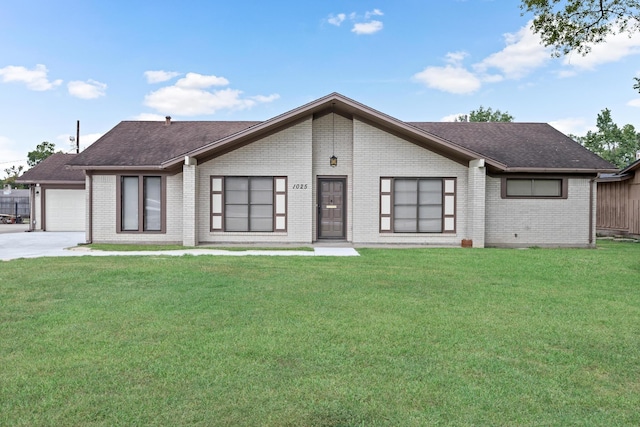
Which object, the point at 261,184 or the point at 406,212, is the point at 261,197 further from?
the point at 406,212

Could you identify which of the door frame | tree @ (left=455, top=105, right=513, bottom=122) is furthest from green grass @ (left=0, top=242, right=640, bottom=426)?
tree @ (left=455, top=105, right=513, bottom=122)

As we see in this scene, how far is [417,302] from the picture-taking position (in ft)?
20.8

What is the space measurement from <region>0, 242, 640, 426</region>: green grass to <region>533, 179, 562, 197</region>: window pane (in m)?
7.31

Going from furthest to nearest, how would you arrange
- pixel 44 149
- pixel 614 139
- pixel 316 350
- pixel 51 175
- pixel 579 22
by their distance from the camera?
pixel 44 149
pixel 614 139
pixel 51 175
pixel 579 22
pixel 316 350

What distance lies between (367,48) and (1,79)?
23132 millimetres

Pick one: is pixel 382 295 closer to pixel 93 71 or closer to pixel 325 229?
pixel 325 229

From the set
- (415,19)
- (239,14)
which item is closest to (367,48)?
(415,19)

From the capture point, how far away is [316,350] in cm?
427

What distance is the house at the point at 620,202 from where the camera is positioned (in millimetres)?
19641

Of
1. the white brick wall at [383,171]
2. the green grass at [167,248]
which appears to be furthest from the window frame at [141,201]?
the white brick wall at [383,171]

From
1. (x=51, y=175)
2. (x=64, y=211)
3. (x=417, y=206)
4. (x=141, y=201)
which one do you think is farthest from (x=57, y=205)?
(x=417, y=206)

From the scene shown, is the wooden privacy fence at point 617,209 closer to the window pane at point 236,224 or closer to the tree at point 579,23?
the tree at point 579,23

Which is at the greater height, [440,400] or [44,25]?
[44,25]

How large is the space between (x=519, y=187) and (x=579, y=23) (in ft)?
17.0
